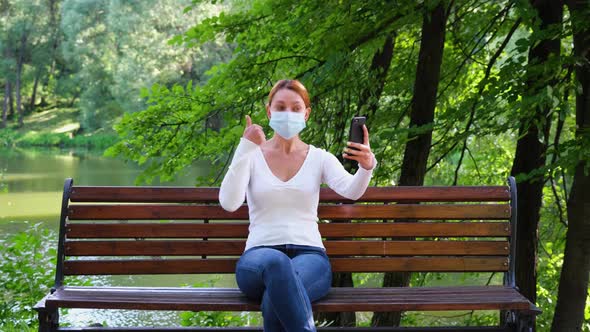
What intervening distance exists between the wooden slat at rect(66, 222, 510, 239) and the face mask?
0.62 m

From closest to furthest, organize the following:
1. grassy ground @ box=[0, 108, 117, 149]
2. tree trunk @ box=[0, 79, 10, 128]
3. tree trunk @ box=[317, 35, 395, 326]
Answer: tree trunk @ box=[317, 35, 395, 326] < grassy ground @ box=[0, 108, 117, 149] < tree trunk @ box=[0, 79, 10, 128]

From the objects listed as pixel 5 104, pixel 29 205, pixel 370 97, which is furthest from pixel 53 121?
pixel 370 97

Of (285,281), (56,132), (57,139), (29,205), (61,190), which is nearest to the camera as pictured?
(285,281)

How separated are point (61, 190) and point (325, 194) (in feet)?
57.6

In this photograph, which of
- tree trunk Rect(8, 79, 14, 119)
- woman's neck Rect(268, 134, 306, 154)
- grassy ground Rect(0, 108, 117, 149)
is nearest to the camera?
woman's neck Rect(268, 134, 306, 154)

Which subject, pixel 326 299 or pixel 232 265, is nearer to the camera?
pixel 326 299

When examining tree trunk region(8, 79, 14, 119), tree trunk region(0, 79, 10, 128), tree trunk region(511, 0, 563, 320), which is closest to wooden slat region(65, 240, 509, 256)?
tree trunk region(511, 0, 563, 320)

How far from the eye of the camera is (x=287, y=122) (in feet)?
11.7

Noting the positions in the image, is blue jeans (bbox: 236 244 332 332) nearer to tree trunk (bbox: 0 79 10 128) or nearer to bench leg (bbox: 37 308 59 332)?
bench leg (bbox: 37 308 59 332)

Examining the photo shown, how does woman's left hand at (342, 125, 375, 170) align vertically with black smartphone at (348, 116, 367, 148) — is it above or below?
below

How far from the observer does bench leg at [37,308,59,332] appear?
3.54 metres

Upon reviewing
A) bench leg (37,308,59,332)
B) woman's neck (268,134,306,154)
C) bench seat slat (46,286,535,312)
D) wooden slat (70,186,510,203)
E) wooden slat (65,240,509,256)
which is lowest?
bench leg (37,308,59,332)

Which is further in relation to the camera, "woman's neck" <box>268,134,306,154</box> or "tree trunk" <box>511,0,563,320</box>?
"tree trunk" <box>511,0,563,320</box>

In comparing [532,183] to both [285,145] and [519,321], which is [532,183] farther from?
[285,145]
